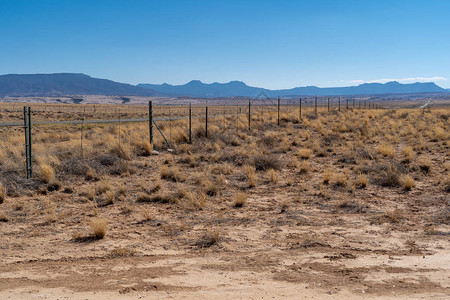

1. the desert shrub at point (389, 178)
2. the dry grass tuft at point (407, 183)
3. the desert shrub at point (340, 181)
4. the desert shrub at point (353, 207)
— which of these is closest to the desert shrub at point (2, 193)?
the desert shrub at point (353, 207)

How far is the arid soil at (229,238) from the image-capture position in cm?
574

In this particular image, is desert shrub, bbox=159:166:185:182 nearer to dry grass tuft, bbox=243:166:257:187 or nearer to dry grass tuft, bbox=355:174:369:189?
dry grass tuft, bbox=243:166:257:187

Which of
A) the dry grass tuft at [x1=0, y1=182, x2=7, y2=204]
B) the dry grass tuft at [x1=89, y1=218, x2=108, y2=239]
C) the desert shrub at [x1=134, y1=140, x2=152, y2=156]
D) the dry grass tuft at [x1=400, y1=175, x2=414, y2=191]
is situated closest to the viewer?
the dry grass tuft at [x1=89, y1=218, x2=108, y2=239]

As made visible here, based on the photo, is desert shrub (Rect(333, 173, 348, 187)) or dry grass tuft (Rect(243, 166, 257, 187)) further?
dry grass tuft (Rect(243, 166, 257, 187))

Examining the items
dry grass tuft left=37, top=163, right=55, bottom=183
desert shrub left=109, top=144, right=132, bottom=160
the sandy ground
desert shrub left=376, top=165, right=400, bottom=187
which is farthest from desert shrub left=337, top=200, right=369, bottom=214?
desert shrub left=109, top=144, right=132, bottom=160

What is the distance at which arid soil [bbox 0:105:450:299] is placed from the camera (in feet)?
18.8

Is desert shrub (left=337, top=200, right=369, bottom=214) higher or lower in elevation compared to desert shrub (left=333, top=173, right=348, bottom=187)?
lower

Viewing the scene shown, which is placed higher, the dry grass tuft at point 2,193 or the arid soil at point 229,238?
the dry grass tuft at point 2,193

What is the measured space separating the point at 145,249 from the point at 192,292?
6.47 ft

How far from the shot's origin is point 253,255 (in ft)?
22.9

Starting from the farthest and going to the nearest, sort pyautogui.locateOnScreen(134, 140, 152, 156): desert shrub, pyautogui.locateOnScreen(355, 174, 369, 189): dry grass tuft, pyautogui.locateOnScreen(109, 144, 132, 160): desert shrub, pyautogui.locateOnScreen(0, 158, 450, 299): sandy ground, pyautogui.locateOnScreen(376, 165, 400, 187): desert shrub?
pyautogui.locateOnScreen(134, 140, 152, 156): desert shrub, pyautogui.locateOnScreen(109, 144, 132, 160): desert shrub, pyautogui.locateOnScreen(376, 165, 400, 187): desert shrub, pyautogui.locateOnScreen(355, 174, 369, 189): dry grass tuft, pyautogui.locateOnScreen(0, 158, 450, 299): sandy ground

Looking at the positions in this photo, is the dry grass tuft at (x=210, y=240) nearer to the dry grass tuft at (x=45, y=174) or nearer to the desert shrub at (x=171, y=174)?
the desert shrub at (x=171, y=174)

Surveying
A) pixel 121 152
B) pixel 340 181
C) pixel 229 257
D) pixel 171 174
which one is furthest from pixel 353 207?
pixel 121 152

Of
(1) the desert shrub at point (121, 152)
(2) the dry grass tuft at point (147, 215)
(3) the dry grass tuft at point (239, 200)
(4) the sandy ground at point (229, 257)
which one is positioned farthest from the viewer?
(1) the desert shrub at point (121, 152)
